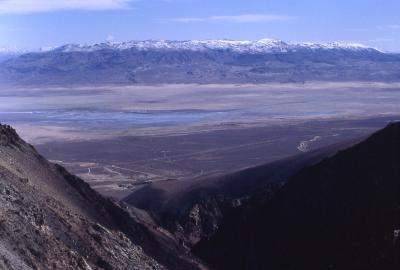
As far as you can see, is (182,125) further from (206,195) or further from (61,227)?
(61,227)

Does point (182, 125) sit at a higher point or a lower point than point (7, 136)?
lower

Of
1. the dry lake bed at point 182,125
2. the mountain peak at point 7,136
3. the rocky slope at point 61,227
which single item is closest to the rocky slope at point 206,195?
the rocky slope at point 61,227

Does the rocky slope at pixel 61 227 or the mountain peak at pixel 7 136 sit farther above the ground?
the mountain peak at pixel 7 136

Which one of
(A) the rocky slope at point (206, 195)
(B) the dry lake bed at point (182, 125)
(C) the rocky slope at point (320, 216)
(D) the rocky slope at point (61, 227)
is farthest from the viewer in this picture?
(B) the dry lake bed at point (182, 125)

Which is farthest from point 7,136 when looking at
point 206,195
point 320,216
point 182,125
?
point 182,125

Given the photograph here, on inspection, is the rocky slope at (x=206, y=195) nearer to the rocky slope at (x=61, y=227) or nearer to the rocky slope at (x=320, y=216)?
the rocky slope at (x=61, y=227)
